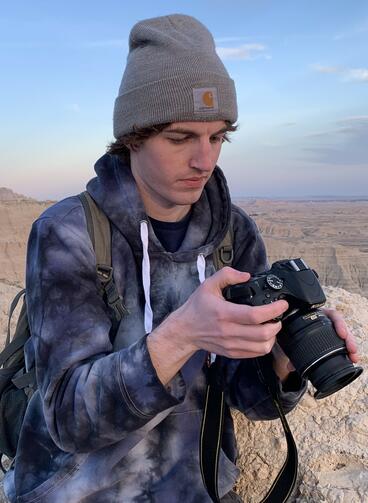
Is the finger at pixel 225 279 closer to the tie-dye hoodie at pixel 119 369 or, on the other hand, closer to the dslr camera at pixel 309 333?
the dslr camera at pixel 309 333

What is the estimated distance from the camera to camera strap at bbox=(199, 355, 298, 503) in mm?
1493

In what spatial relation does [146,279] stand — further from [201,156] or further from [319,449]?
[319,449]

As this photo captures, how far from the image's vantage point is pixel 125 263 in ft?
5.03

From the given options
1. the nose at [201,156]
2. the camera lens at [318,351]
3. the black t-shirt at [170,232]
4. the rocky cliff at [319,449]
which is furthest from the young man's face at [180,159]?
the rocky cliff at [319,449]

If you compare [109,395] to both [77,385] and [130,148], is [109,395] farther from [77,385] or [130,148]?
[130,148]

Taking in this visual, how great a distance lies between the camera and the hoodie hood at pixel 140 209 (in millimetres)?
1523

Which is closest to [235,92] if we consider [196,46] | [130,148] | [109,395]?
[196,46]

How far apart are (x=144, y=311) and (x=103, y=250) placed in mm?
217

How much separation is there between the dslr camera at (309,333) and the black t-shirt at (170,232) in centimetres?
43

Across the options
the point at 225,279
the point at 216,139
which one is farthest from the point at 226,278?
the point at 216,139

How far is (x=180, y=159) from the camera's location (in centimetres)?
146

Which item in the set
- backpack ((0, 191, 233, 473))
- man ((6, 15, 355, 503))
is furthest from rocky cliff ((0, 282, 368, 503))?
backpack ((0, 191, 233, 473))

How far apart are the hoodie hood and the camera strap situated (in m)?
0.39

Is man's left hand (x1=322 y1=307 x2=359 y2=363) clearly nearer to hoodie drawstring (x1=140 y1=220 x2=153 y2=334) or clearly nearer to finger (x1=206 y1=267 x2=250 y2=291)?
finger (x1=206 y1=267 x2=250 y2=291)
